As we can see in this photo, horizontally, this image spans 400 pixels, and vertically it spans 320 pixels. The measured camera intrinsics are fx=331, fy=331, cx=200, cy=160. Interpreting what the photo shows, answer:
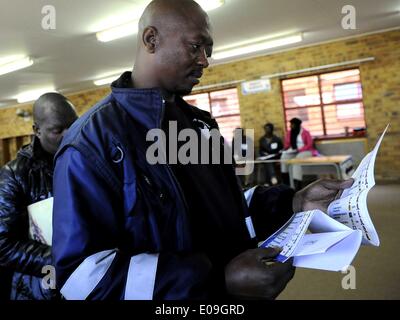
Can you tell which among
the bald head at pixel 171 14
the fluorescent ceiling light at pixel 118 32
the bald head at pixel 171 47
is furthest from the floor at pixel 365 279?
the fluorescent ceiling light at pixel 118 32

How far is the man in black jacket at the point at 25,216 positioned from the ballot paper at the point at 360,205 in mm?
999

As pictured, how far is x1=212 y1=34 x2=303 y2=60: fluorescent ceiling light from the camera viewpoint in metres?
6.74

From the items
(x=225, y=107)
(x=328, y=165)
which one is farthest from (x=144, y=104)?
(x=225, y=107)

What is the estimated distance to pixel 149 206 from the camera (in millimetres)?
776

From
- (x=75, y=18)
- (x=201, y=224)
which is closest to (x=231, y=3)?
(x=75, y=18)

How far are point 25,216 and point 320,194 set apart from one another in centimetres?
113

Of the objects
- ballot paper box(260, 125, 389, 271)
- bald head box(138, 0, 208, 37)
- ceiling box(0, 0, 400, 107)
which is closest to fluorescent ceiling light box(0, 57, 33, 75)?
ceiling box(0, 0, 400, 107)

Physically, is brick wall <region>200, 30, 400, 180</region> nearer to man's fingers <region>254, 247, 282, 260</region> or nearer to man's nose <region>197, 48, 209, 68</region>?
man's nose <region>197, 48, 209, 68</region>

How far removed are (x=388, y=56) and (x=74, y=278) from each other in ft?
26.0

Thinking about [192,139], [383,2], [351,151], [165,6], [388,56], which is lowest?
[351,151]

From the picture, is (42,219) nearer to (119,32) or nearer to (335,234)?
(335,234)
